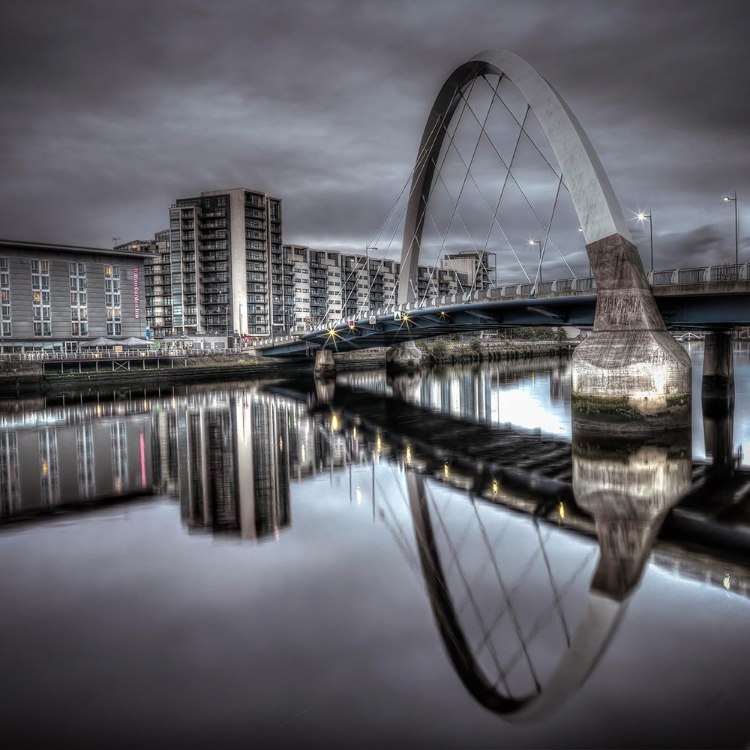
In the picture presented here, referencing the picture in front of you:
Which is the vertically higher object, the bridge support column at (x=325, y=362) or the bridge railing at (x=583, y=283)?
the bridge railing at (x=583, y=283)

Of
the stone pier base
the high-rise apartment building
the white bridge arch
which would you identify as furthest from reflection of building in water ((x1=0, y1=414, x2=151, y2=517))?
the high-rise apartment building

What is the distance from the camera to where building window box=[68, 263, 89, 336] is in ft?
239

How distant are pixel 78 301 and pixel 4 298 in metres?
7.83

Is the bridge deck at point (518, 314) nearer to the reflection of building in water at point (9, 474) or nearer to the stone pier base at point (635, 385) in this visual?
the stone pier base at point (635, 385)

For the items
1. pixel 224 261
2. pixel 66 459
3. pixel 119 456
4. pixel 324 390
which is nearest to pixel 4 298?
pixel 324 390

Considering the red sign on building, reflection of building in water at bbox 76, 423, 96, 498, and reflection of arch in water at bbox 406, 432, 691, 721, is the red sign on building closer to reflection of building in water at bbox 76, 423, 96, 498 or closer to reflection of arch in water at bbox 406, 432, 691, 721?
reflection of building in water at bbox 76, 423, 96, 498

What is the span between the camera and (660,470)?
18250 mm

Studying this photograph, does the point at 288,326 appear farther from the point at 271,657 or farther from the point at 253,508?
the point at 271,657

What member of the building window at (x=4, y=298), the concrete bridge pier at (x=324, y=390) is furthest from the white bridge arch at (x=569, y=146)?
the building window at (x=4, y=298)

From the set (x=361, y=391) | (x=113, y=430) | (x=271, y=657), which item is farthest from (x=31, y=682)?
(x=361, y=391)

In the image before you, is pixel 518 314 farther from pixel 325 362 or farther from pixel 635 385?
pixel 325 362

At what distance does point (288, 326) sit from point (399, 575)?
115 meters

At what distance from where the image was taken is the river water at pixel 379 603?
618 centimetres

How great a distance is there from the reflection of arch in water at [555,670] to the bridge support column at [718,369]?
3374 centimetres
